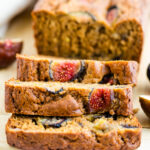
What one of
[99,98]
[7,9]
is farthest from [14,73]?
[99,98]

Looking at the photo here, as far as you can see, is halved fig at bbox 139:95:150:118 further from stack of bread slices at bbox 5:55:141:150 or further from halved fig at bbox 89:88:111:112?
halved fig at bbox 89:88:111:112

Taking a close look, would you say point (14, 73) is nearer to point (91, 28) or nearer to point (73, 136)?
point (91, 28)

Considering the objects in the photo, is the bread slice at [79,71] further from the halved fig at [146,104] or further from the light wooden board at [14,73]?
the light wooden board at [14,73]

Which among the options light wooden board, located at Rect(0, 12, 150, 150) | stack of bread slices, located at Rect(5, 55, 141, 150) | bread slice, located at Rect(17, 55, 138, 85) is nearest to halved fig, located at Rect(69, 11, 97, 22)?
light wooden board, located at Rect(0, 12, 150, 150)

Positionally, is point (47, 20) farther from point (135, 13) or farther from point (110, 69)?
point (110, 69)

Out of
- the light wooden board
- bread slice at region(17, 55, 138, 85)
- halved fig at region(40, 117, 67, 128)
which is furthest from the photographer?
bread slice at region(17, 55, 138, 85)

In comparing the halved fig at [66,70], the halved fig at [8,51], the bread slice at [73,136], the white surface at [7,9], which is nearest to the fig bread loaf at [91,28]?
the halved fig at [8,51]
